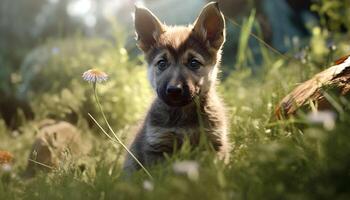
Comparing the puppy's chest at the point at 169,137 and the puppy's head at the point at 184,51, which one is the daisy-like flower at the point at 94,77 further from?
the puppy's chest at the point at 169,137

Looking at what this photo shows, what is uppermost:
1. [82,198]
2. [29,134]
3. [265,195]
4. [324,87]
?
[324,87]

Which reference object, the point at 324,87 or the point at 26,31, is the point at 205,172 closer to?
the point at 324,87

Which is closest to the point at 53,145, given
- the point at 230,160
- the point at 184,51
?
the point at 184,51

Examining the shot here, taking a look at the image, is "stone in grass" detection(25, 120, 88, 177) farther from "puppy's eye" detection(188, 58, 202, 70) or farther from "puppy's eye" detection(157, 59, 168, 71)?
"puppy's eye" detection(188, 58, 202, 70)

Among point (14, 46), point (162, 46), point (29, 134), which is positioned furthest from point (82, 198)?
point (14, 46)

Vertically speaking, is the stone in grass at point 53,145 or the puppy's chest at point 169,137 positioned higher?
the puppy's chest at point 169,137

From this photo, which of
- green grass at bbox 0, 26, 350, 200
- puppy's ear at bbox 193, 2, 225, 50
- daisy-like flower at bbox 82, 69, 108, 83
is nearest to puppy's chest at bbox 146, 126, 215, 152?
green grass at bbox 0, 26, 350, 200

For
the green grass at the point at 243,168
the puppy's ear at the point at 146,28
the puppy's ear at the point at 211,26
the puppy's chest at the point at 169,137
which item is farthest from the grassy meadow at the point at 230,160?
the puppy's ear at the point at 146,28
